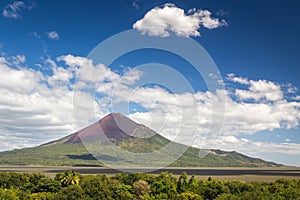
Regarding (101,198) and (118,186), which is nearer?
(101,198)

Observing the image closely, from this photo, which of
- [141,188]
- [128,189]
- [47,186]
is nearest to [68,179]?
[47,186]

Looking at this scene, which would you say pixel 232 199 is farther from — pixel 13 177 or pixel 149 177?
pixel 13 177

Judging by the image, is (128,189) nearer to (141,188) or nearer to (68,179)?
(141,188)

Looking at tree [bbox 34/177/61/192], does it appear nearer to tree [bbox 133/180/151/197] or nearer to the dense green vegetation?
the dense green vegetation

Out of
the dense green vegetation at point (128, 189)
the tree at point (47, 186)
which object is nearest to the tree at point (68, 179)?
the dense green vegetation at point (128, 189)

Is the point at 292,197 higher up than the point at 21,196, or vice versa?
the point at 292,197

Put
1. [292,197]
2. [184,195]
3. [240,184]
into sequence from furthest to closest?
[240,184], [184,195], [292,197]

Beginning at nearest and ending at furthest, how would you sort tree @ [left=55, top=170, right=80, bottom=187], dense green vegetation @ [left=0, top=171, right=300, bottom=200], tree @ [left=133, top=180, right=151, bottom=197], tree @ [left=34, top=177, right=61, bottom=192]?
dense green vegetation @ [left=0, top=171, right=300, bottom=200], tree @ [left=34, top=177, right=61, bottom=192], tree @ [left=55, top=170, right=80, bottom=187], tree @ [left=133, top=180, right=151, bottom=197]

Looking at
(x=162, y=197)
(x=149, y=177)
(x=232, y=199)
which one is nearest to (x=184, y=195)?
(x=162, y=197)

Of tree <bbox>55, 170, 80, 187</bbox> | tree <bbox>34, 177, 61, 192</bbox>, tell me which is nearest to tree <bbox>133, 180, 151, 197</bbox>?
tree <bbox>55, 170, 80, 187</bbox>
